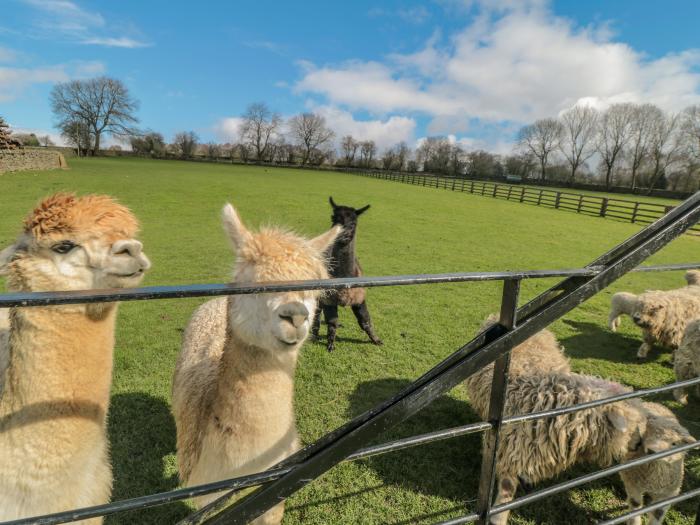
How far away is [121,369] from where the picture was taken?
4625 mm

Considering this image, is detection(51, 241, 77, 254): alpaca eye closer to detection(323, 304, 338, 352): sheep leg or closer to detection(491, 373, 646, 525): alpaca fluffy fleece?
detection(491, 373, 646, 525): alpaca fluffy fleece

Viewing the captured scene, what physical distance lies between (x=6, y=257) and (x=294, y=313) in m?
1.17

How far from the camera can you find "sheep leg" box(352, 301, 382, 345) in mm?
5602

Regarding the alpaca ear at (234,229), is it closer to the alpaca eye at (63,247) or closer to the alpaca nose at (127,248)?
the alpaca nose at (127,248)

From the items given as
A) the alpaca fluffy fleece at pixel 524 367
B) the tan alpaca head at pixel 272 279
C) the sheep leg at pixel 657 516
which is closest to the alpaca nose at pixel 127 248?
the tan alpaca head at pixel 272 279

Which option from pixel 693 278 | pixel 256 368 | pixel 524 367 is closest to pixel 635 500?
pixel 524 367

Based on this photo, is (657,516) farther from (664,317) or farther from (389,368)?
(664,317)

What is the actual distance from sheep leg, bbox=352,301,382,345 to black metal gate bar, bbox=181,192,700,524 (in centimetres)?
436

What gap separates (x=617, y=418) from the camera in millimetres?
2740

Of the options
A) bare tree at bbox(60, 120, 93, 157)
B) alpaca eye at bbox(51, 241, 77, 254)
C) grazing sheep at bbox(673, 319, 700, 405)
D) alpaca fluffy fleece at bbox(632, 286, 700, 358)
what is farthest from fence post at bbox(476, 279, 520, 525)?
bare tree at bbox(60, 120, 93, 157)

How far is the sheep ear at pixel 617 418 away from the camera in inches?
107

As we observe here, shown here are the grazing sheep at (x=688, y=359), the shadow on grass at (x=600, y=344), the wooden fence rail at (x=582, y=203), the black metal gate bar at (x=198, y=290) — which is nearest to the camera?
the black metal gate bar at (x=198, y=290)

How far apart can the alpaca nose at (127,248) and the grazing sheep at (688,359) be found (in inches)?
216

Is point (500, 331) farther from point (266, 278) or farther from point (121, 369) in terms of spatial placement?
point (121, 369)
